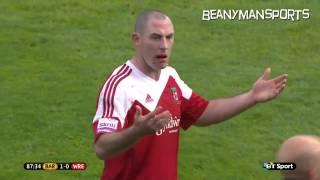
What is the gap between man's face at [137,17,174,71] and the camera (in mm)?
7164

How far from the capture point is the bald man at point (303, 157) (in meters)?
4.13

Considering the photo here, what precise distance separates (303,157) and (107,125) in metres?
2.93

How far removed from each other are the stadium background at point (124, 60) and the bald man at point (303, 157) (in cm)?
768

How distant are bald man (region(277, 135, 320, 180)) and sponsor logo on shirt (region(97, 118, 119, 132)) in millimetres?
2638

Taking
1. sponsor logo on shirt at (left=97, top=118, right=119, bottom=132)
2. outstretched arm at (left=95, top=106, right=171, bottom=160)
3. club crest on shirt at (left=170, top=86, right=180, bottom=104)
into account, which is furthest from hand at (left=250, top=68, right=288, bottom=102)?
sponsor logo on shirt at (left=97, top=118, right=119, bottom=132)

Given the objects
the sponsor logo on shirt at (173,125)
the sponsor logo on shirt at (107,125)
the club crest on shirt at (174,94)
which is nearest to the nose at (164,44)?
the club crest on shirt at (174,94)

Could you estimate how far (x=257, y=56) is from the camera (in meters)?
17.1

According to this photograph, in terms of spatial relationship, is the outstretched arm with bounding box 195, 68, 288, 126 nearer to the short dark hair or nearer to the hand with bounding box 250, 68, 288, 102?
the hand with bounding box 250, 68, 288, 102

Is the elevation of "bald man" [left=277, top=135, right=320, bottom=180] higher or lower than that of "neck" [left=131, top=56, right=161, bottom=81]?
lower

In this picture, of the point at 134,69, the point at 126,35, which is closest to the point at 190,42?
the point at 126,35

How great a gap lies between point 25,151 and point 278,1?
944 centimetres

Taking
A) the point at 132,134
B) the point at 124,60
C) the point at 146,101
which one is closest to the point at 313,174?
the point at 132,134

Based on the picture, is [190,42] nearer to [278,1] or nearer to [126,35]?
[126,35]

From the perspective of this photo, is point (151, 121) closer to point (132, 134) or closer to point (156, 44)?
point (132, 134)
